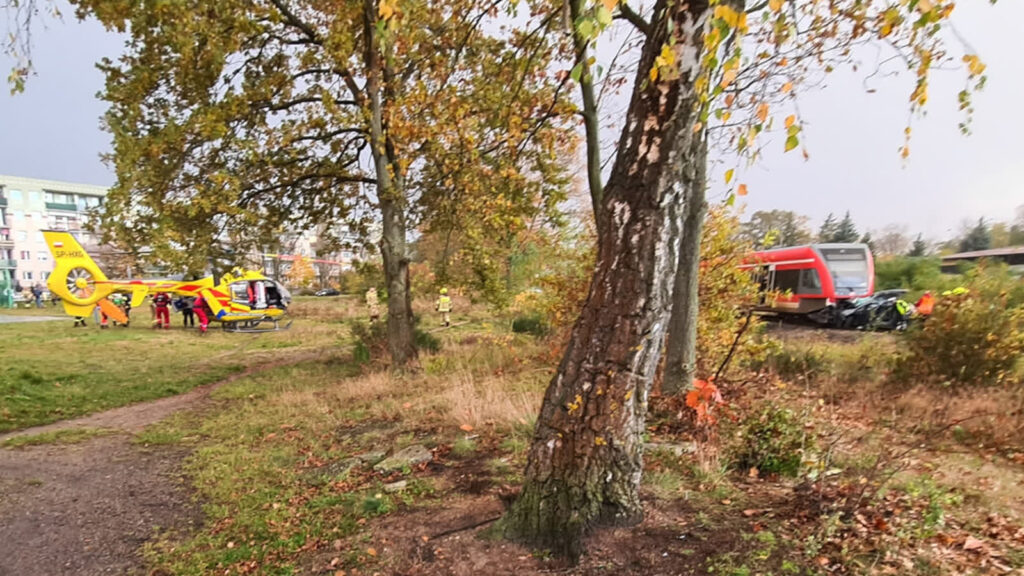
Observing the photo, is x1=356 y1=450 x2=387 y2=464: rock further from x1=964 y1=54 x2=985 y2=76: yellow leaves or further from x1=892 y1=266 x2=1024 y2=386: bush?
x1=892 y1=266 x2=1024 y2=386: bush

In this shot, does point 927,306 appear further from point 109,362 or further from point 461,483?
point 109,362

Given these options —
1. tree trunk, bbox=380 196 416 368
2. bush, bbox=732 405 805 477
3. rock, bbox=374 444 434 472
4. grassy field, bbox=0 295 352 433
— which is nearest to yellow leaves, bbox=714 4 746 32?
bush, bbox=732 405 805 477

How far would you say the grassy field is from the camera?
9.90 m

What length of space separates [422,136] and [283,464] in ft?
17.9

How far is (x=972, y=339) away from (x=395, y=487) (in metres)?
8.34

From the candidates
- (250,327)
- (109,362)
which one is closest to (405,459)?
(109,362)

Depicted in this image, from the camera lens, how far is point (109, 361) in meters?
15.2

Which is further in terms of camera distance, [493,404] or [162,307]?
[162,307]

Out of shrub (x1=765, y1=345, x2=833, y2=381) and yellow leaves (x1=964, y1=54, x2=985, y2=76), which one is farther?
shrub (x1=765, y1=345, x2=833, y2=381)

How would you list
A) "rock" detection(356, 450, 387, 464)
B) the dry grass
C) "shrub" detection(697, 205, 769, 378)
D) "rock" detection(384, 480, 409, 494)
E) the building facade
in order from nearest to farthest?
"rock" detection(384, 480, 409, 494) < "rock" detection(356, 450, 387, 464) < the dry grass < "shrub" detection(697, 205, 769, 378) < the building facade

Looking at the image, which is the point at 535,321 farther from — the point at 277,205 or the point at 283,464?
the point at 283,464

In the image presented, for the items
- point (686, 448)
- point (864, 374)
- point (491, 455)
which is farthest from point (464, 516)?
point (864, 374)

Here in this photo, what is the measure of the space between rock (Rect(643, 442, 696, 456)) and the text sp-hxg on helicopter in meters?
23.9

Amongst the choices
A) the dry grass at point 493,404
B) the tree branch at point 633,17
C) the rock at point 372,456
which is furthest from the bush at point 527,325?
the tree branch at point 633,17
